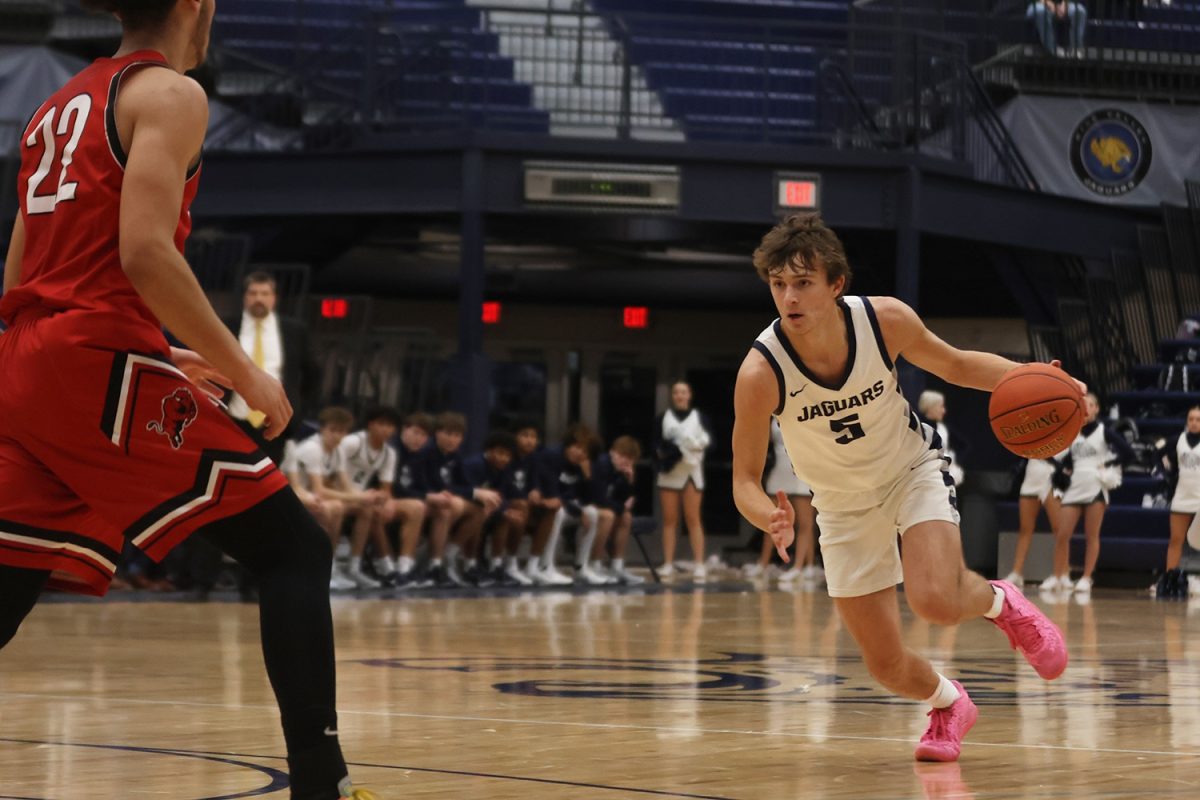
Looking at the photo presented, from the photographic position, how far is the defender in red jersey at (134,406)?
3.11 meters

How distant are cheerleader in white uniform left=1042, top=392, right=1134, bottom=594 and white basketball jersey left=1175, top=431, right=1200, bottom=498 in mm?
497

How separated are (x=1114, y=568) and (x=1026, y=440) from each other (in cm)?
1286

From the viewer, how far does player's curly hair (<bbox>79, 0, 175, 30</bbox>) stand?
3318 millimetres

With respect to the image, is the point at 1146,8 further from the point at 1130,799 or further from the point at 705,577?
the point at 1130,799

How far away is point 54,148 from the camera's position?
3.28 metres

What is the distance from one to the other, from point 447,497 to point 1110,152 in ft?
32.2

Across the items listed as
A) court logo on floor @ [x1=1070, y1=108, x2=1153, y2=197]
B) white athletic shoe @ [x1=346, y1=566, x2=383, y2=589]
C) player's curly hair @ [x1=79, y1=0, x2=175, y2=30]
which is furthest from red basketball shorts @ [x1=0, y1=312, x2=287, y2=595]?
court logo on floor @ [x1=1070, y1=108, x2=1153, y2=197]

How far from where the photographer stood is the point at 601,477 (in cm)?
1537

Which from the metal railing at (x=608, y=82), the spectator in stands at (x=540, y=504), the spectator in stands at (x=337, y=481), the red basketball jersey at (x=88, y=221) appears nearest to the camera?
the red basketball jersey at (x=88, y=221)

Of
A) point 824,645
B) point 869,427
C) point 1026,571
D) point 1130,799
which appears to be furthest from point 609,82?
point 1130,799

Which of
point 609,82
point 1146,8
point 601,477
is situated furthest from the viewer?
point 1146,8

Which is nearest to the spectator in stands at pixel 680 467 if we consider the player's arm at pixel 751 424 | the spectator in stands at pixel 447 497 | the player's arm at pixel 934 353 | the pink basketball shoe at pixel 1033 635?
the spectator in stands at pixel 447 497

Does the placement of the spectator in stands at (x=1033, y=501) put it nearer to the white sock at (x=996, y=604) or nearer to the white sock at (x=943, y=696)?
the white sock at (x=996, y=604)

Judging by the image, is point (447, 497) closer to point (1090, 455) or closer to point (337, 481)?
point (337, 481)
